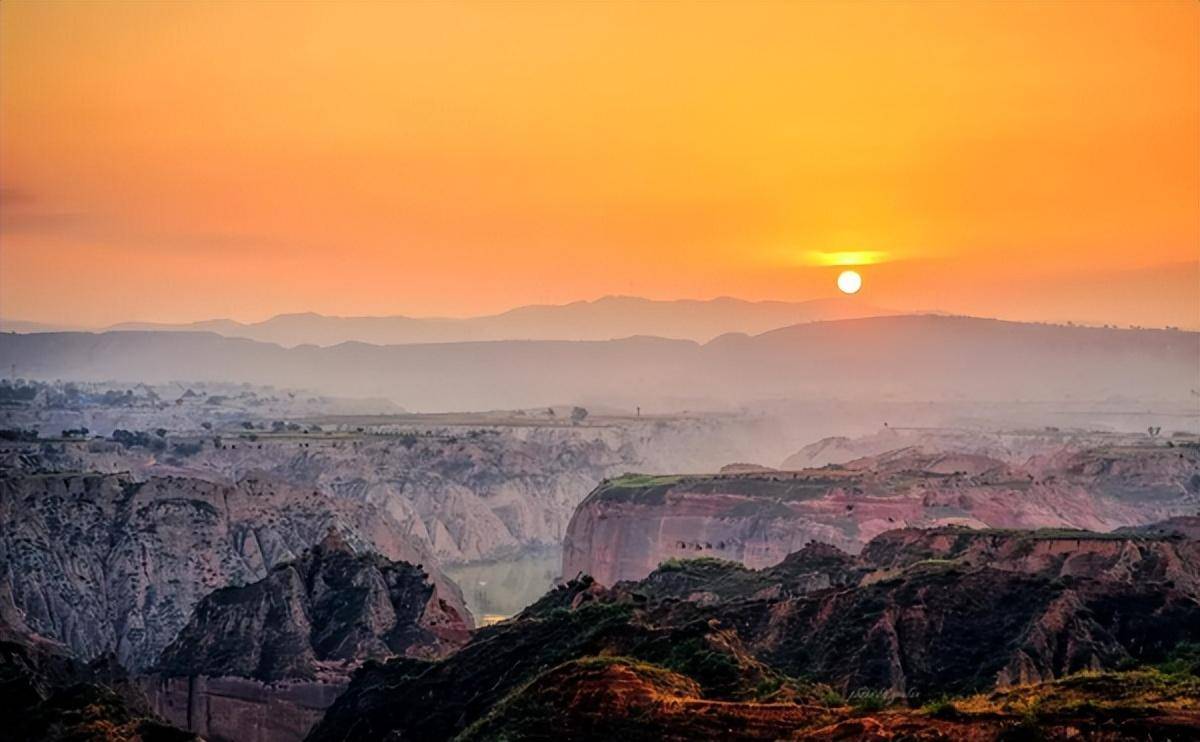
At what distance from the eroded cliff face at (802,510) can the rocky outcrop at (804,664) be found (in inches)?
1551

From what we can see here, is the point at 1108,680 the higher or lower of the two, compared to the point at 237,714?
higher

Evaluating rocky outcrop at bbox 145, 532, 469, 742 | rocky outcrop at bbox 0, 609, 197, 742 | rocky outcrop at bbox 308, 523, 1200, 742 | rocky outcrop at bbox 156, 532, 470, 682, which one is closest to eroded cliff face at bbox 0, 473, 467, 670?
rocky outcrop at bbox 156, 532, 470, 682

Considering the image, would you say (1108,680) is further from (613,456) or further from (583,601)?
(613,456)

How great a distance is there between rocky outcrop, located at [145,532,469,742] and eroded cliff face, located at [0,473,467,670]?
8.29 meters

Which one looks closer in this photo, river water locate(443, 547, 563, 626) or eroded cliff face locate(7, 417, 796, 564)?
river water locate(443, 547, 563, 626)

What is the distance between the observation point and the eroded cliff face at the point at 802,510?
319ft

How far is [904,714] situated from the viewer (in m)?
31.7

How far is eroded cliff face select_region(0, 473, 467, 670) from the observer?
→ 76938mm

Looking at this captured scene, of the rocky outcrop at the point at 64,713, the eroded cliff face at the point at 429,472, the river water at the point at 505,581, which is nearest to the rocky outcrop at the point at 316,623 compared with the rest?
the rocky outcrop at the point at 64,713

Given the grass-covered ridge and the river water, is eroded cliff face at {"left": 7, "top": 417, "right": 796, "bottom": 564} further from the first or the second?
the grass-covered ridge

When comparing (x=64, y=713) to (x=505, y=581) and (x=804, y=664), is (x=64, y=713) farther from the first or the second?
(x=505, y=581)

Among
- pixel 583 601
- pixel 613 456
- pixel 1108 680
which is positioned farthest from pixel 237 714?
pixel 613 456

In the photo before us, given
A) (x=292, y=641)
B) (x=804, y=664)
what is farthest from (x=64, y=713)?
(x=292, y=641)

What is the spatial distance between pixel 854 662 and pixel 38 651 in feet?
82.7
